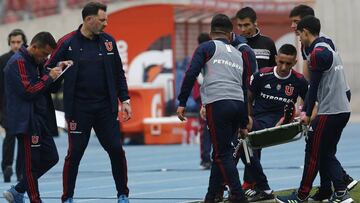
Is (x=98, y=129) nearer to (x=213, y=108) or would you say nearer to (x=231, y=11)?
(x=213, y=108)

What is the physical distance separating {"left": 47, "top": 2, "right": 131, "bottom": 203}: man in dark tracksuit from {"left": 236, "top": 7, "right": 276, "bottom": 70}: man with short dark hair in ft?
6.51

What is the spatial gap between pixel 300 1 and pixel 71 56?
830 inches

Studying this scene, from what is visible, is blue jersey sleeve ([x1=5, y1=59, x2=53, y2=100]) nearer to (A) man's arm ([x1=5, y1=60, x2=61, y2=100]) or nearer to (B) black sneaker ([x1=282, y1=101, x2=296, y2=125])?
(A) man's arm ([x1=5, y1=60, x2=61, y2=100])

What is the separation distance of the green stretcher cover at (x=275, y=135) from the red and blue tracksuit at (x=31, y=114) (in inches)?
84.6

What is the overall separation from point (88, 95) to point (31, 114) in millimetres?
633

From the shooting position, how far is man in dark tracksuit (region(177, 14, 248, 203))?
12.6 metres

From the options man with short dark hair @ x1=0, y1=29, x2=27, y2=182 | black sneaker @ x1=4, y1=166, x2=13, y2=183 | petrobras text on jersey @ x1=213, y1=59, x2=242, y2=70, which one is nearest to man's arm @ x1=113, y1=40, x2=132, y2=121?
petrobras text on jersey @ x1=213, y1=59, x2=242, y2=70

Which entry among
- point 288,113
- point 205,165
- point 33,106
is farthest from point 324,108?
point 205,165

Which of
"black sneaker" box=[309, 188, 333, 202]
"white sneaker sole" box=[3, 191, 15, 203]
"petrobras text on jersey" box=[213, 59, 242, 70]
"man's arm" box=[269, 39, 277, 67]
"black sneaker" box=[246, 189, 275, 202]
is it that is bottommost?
"black sneaker" box=[246, 189, 275, 202]

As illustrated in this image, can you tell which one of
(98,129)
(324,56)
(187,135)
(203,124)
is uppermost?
(324,56)

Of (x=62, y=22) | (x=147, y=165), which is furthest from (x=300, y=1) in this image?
→ (x=147, y=165)

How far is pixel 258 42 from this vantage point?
14.4 metres

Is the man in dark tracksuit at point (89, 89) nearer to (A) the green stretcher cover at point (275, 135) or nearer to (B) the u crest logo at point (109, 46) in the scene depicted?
(B) the u crest logo at point (109, 46)

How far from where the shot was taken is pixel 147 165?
69.6 feet
